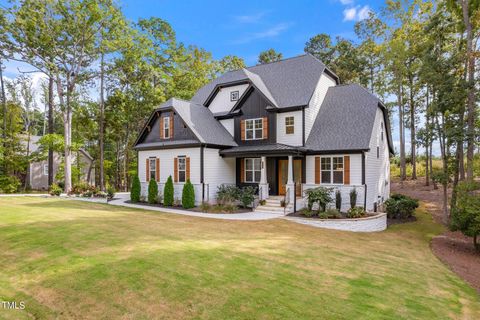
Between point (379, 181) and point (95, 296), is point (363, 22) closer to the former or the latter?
point (379, 181)

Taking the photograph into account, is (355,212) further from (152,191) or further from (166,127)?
(166,127)

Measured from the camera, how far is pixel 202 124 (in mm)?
19281

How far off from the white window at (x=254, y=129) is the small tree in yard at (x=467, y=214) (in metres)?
10.8

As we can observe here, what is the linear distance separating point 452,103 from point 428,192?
11742mm

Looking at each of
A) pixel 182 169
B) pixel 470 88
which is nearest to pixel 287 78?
pixel 182 169

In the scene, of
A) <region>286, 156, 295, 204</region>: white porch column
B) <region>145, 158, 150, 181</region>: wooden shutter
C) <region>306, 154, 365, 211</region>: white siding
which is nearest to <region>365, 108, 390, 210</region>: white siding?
<region>306, 154, 365, 211</region>: white siding

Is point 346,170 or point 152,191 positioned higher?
point 346,170

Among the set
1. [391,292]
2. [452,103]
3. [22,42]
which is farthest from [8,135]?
[452,103]

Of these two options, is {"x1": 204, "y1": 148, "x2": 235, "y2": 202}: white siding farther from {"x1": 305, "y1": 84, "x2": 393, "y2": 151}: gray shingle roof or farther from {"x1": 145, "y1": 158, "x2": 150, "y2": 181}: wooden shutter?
{"x1": 305, "y1": 84, "x2": 393, "y2": 151}: gray shingle roof

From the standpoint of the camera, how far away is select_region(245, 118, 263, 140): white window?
18.8 meters

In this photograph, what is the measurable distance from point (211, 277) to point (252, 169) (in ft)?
43.0

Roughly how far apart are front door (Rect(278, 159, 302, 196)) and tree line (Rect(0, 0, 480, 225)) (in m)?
7.63

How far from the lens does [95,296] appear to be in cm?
A: 516

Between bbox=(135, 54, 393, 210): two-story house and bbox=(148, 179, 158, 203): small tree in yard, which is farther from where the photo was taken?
bbox=(148, 179, 158, 203): small tree in yard
